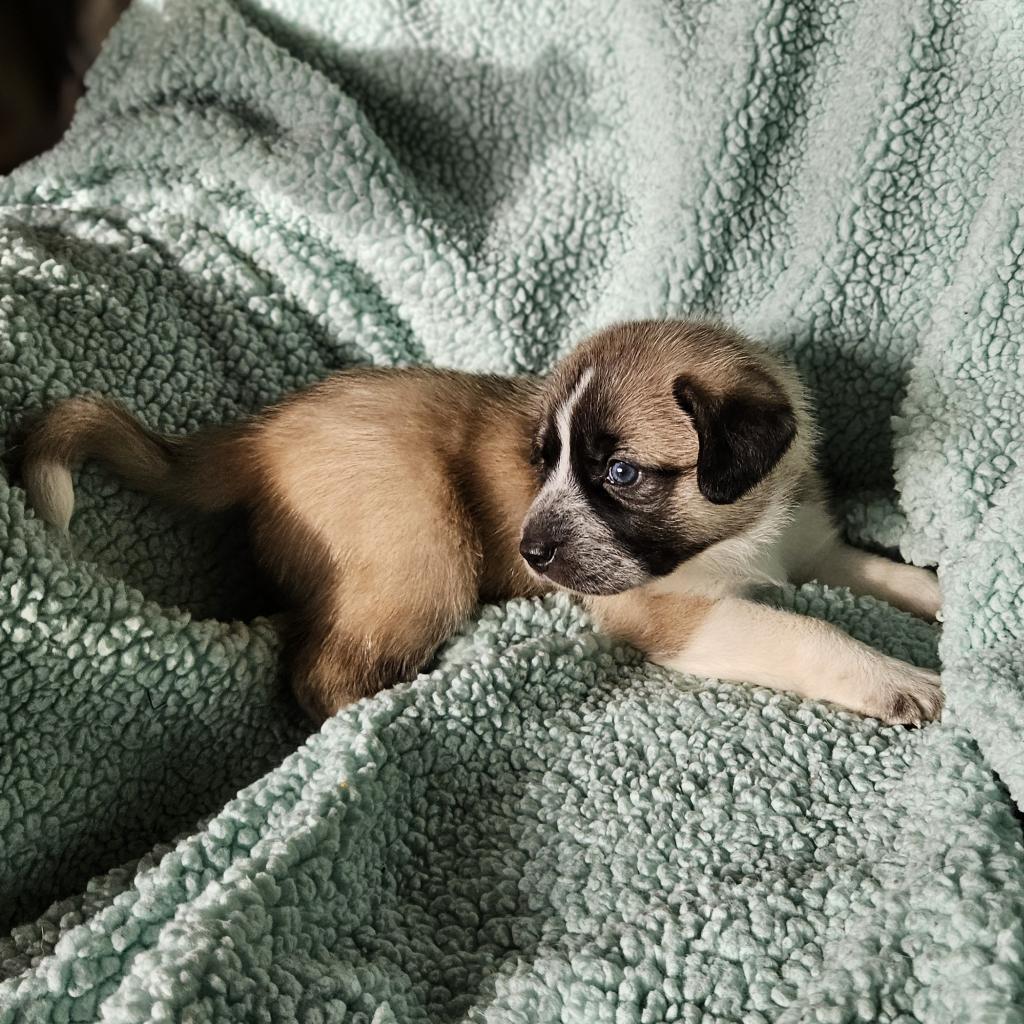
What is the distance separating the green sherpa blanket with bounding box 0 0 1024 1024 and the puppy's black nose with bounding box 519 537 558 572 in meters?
0.13

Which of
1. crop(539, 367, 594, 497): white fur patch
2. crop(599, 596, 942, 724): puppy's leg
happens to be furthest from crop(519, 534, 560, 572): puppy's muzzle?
crop(599, 596, 942, 724): puppy's leg

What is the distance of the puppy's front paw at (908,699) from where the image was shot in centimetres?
155

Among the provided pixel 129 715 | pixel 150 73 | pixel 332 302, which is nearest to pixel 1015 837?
pixel 129 715

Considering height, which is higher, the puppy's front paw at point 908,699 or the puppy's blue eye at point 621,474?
the puppy's blue eye at point 621,474

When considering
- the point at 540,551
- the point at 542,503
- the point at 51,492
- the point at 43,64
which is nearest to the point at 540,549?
the point at 540,551

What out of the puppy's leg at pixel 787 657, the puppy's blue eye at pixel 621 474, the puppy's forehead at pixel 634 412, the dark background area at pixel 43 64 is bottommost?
the puppy's leg at pixel 787 657

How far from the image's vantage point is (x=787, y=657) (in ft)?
5.47

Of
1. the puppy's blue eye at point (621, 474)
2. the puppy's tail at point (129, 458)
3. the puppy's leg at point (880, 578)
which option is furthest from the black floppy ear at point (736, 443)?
the puppy's tail at point (129, 458)

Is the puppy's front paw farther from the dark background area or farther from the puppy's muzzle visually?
the dark background area

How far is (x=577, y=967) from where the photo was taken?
1.18m

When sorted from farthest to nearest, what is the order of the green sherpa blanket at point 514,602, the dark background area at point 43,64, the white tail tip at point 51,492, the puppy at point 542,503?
1. the dark background area at point 43,64
2. the puppy at point 542,503
3. the white tail tip at point 51,492
4. the green sherpa blanket at point 514,602

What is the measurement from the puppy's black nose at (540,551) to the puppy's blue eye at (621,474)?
0.49 feet

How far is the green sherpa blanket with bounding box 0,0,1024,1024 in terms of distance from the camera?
1.19 meters

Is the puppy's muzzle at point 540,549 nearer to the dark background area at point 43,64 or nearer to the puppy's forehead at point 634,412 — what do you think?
the puppy's forehead at point 634,412
